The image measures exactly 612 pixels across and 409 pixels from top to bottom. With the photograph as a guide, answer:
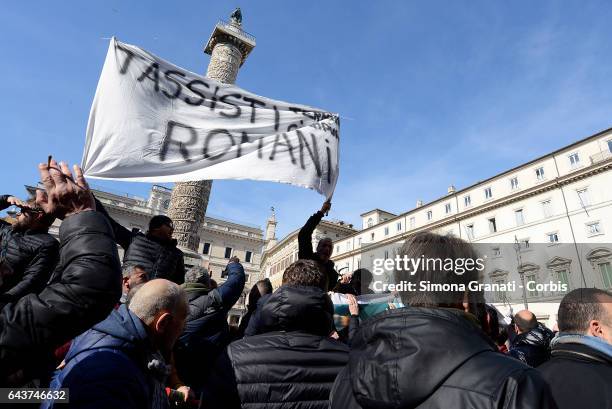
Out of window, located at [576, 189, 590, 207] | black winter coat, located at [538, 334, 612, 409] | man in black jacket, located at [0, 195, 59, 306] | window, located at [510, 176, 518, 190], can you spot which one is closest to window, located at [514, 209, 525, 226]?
window, located at [510, 176, 518, 190]

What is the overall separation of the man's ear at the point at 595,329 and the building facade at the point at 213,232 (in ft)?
146

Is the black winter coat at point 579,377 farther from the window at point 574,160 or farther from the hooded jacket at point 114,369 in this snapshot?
the window at point 574,160

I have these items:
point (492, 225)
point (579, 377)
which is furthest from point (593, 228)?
point (579, 377)

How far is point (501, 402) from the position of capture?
3.24ft

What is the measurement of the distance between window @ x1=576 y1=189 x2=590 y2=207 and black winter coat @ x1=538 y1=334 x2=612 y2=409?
1304 inches

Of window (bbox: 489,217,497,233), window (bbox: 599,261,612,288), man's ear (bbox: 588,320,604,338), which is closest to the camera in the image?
man's ear (bbox: 588,320,604,338)

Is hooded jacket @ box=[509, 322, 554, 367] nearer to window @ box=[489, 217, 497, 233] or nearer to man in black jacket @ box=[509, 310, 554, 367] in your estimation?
man in black jacket @ box=[509, 310, 554, 367]

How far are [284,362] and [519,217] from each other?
35692 mm

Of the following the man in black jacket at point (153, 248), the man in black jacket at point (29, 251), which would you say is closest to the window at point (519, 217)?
the man in black jacket at point (153, 248)

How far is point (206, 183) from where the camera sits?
12.4m

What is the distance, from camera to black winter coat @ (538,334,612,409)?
5.08ft

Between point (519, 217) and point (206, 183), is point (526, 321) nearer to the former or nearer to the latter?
point (206, 183)

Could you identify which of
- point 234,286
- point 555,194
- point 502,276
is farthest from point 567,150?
point 234,286

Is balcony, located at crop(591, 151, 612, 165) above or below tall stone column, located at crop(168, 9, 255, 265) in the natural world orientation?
above
